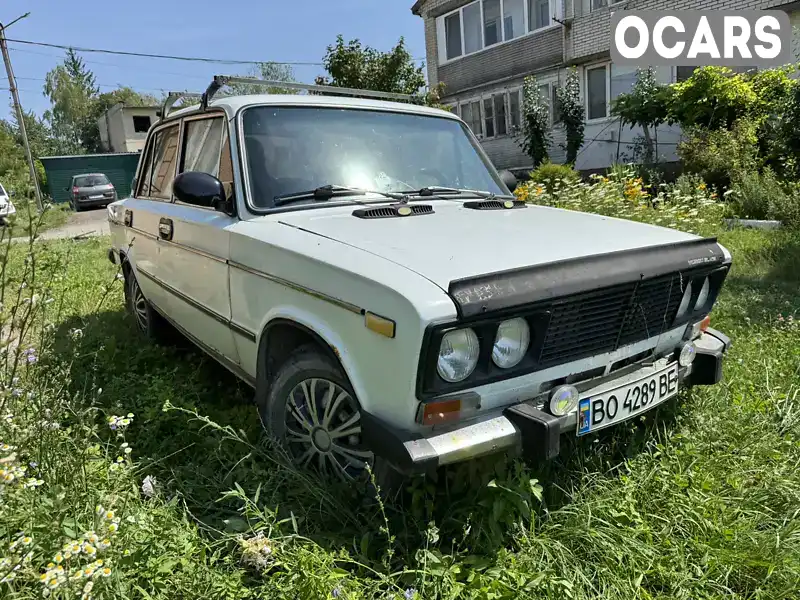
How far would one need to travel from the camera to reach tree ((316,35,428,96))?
20062 mm

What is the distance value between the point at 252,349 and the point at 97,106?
7547 centimetres

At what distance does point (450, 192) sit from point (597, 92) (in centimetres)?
1572

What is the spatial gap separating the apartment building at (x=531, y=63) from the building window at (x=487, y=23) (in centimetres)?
3

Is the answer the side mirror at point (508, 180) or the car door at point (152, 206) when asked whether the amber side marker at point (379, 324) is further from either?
the car door at point (152, 206)

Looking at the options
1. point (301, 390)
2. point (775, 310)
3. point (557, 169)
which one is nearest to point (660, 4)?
point (557, 169)

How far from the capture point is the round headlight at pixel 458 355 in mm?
1994

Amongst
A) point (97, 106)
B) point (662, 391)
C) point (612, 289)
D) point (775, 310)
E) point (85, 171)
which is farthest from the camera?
point (97, 106)

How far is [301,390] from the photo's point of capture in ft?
8.44

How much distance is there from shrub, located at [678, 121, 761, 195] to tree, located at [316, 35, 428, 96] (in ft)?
36.9

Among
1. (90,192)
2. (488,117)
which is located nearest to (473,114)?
(488,117)

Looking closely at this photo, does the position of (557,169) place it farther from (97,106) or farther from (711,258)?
(97,106)

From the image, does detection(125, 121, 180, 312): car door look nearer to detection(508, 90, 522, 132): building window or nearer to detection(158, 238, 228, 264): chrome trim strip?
detection(158, 238, 228, 264): chrome trim strip

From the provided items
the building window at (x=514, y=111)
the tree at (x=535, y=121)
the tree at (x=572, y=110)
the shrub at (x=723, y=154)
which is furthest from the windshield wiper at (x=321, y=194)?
the building window at (x=514, y=111)

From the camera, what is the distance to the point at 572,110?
16.3 m
